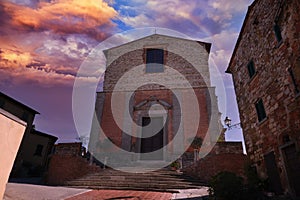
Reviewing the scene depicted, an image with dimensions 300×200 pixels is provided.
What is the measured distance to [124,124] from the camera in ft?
44.1

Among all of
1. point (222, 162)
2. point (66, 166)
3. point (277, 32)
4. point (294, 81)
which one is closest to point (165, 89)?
point (222, 162)

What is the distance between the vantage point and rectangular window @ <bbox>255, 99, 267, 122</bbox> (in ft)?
24.4

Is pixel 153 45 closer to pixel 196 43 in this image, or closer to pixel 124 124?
pixel 196 43

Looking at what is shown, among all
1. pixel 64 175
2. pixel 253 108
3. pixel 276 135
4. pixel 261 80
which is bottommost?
pixel 64 175

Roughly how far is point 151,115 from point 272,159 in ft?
26.7

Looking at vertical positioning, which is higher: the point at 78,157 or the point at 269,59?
the point at 269,59

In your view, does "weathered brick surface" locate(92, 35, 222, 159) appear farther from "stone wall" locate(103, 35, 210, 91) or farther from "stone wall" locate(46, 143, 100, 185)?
"stone wall" locate(46, 143, 100, 185)

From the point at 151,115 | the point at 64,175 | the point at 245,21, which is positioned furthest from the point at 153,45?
the point at 64,175

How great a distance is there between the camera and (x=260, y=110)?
7680mm

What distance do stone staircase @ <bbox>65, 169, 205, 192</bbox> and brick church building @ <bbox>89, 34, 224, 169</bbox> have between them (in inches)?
144

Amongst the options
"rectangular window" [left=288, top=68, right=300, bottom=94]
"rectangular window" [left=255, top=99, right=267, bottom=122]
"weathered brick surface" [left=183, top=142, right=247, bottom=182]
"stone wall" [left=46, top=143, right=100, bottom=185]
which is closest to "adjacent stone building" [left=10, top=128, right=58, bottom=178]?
"stone wall" [left=46, top=143, right=100, bottom=185]

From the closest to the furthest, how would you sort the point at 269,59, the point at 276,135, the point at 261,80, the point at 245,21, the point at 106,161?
the point at 276,135, the point at 269,59, the point at 261,80, the point at 245,21, the point at 106,161

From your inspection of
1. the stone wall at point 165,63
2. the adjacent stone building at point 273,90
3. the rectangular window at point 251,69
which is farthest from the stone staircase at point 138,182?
the stone wall at point 165,63

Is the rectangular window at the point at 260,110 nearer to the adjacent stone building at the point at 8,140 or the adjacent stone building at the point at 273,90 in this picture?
the adjacent stone building at the point at 273,90
